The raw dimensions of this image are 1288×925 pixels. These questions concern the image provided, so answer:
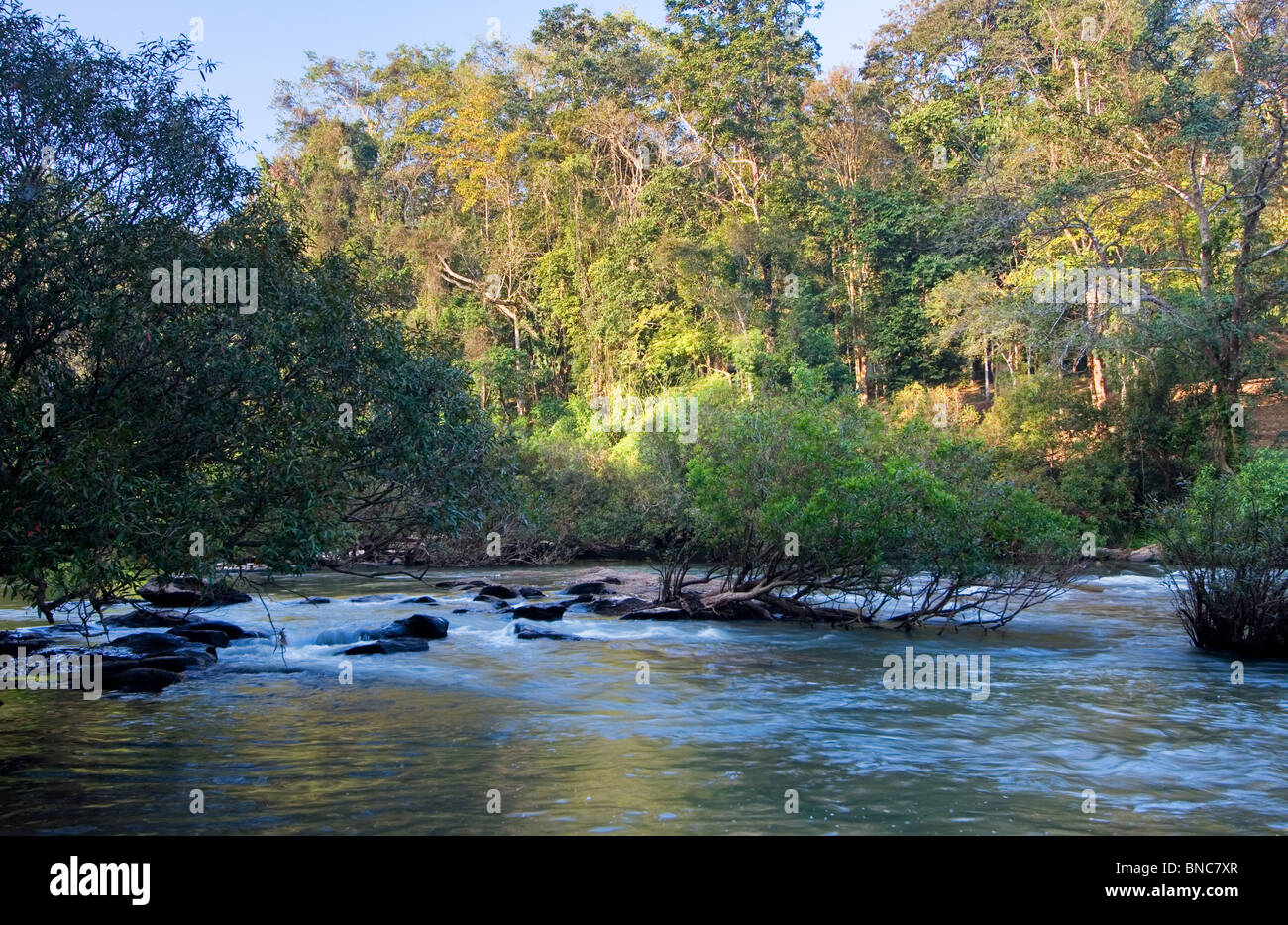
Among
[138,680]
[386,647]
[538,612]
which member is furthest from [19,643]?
[538,612]

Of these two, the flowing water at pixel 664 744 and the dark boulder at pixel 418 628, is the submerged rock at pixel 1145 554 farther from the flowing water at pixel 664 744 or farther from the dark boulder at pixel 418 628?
the dark boulder at pixel 418 628

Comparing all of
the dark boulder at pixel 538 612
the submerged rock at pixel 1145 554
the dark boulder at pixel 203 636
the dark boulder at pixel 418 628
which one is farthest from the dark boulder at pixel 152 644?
the submerged rock at pixel 1145 554

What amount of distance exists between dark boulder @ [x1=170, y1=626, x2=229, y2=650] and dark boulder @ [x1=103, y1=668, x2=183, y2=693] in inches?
104

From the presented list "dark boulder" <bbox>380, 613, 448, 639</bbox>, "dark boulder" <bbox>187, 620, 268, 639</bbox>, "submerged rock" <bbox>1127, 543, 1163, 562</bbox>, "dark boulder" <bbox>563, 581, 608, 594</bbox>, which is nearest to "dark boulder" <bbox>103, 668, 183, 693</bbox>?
"dark boulder" <bbox>187, 620, 268, 639</bbox>

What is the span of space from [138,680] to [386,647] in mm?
3936

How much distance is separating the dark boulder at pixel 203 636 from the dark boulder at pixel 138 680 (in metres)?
2.65

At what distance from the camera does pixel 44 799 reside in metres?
8.49

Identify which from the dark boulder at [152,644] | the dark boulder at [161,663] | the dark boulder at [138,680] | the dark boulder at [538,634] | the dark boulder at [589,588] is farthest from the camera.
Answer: the dark boulder at [589,588]

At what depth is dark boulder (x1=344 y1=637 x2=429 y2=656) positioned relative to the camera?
16109 millimetres

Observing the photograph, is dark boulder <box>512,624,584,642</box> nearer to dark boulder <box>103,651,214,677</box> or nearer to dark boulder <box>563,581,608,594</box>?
dark boulder <box>563,581,608,594</box>

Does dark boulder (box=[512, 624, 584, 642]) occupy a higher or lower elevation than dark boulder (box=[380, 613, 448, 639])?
lower

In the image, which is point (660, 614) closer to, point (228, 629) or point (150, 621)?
point (228, 629)

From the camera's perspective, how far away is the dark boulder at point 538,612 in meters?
19.5
